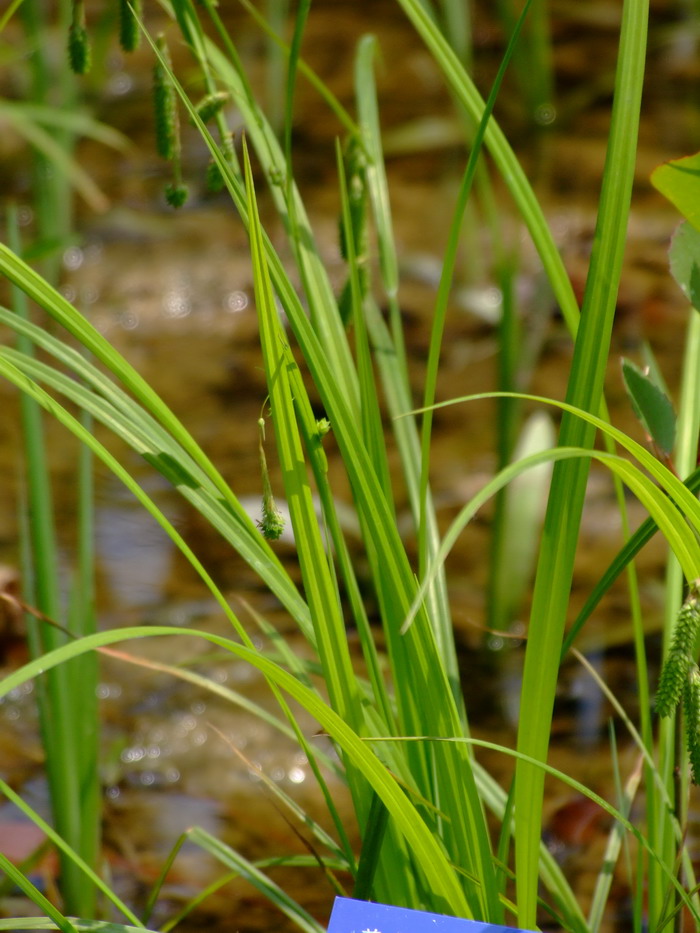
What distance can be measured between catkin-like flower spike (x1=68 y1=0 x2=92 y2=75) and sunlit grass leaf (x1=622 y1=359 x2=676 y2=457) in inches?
17.0

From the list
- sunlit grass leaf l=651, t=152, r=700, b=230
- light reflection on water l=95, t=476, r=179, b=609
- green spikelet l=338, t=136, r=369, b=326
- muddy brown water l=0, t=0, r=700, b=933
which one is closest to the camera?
sunlit grass leaf l=651, t=152, r=700, b=230

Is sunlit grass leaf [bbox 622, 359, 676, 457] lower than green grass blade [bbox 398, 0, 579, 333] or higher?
lower

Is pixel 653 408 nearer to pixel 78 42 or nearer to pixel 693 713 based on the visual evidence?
pixel 693 713

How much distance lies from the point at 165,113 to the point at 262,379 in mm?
1397

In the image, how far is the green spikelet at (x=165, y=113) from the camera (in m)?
0.69

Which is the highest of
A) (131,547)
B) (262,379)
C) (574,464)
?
(262,379)

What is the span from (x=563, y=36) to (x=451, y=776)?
311 cm

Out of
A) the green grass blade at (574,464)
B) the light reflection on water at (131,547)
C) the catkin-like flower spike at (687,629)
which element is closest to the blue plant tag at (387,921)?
the green grass blade at (574,464)

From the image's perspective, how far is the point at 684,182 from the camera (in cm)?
61

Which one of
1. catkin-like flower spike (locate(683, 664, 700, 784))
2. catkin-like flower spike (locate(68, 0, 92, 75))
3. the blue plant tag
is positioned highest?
catkin-like flower spike (locate(68, 0, 92, 75))

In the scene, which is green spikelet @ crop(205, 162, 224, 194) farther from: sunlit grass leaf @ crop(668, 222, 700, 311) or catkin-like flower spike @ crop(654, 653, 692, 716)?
catkin-like flower spike @ crop(654, 653, 692, 716)

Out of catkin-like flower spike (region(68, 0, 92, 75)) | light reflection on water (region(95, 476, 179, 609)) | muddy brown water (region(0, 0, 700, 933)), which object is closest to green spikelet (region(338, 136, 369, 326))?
catkin-like flower spike (region(68, 0, 92, 75))

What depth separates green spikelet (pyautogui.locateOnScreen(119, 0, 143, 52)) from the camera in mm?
673

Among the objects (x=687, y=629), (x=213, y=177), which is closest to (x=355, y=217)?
(x=213, y=177)
